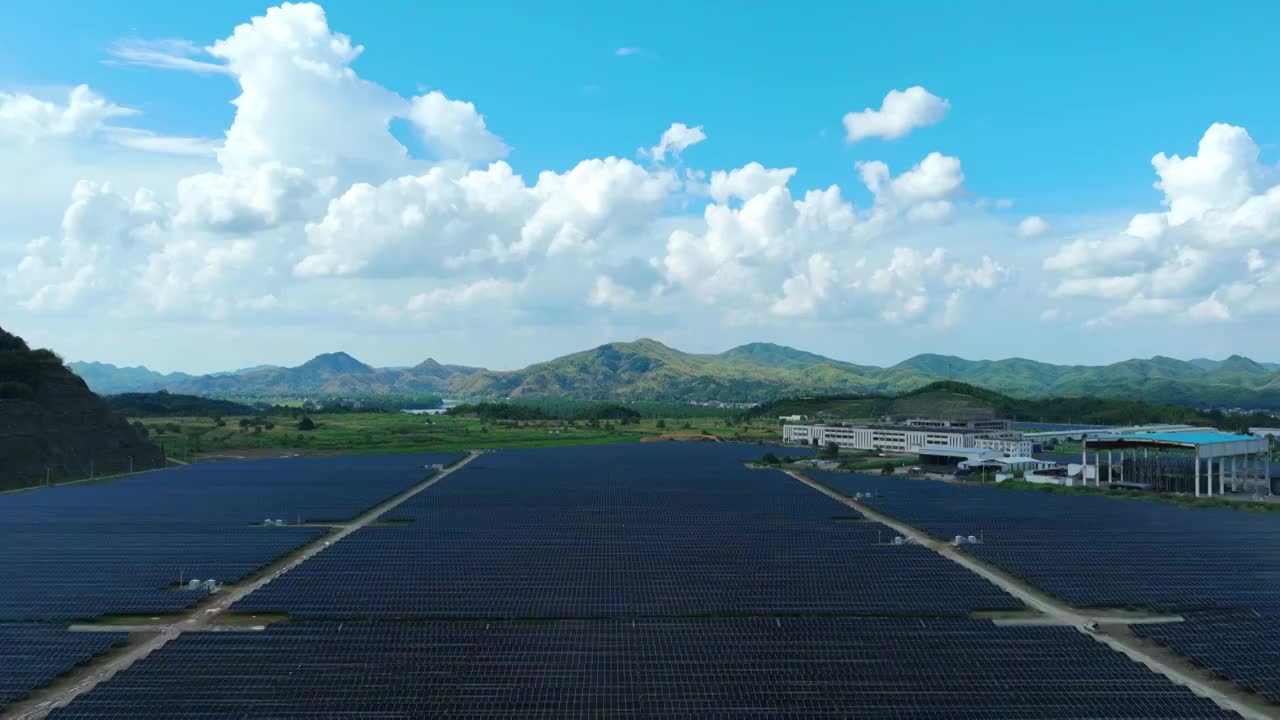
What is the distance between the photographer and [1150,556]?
38594 millimetres

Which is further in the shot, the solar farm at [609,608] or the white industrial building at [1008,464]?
the white industrial building at [1008,464]

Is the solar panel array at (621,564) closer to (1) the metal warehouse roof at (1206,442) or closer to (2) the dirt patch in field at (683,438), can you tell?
(1) the metal warehouse roof at (1206,442)

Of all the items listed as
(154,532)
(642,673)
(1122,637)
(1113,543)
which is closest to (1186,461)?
(1113,543)

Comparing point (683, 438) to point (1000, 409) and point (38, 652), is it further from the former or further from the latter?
point (38, 652)

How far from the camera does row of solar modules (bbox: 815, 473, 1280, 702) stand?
26172 mm

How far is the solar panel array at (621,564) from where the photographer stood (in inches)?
1167

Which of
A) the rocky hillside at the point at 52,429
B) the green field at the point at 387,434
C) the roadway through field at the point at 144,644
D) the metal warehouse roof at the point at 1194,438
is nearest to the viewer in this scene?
the roadway through field at the point at 144,644

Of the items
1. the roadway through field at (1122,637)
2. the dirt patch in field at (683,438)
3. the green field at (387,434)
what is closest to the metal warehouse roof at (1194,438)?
the roadway through field at (1122,637)

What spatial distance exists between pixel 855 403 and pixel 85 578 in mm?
164203

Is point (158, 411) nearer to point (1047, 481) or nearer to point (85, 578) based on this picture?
point (85, 578)

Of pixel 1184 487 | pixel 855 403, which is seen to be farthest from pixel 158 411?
pixel 1184 487

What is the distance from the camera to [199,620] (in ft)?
93.6

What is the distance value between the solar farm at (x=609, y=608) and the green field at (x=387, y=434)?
156ft

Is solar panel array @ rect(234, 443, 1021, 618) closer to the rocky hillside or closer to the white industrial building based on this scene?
the white industrial building
